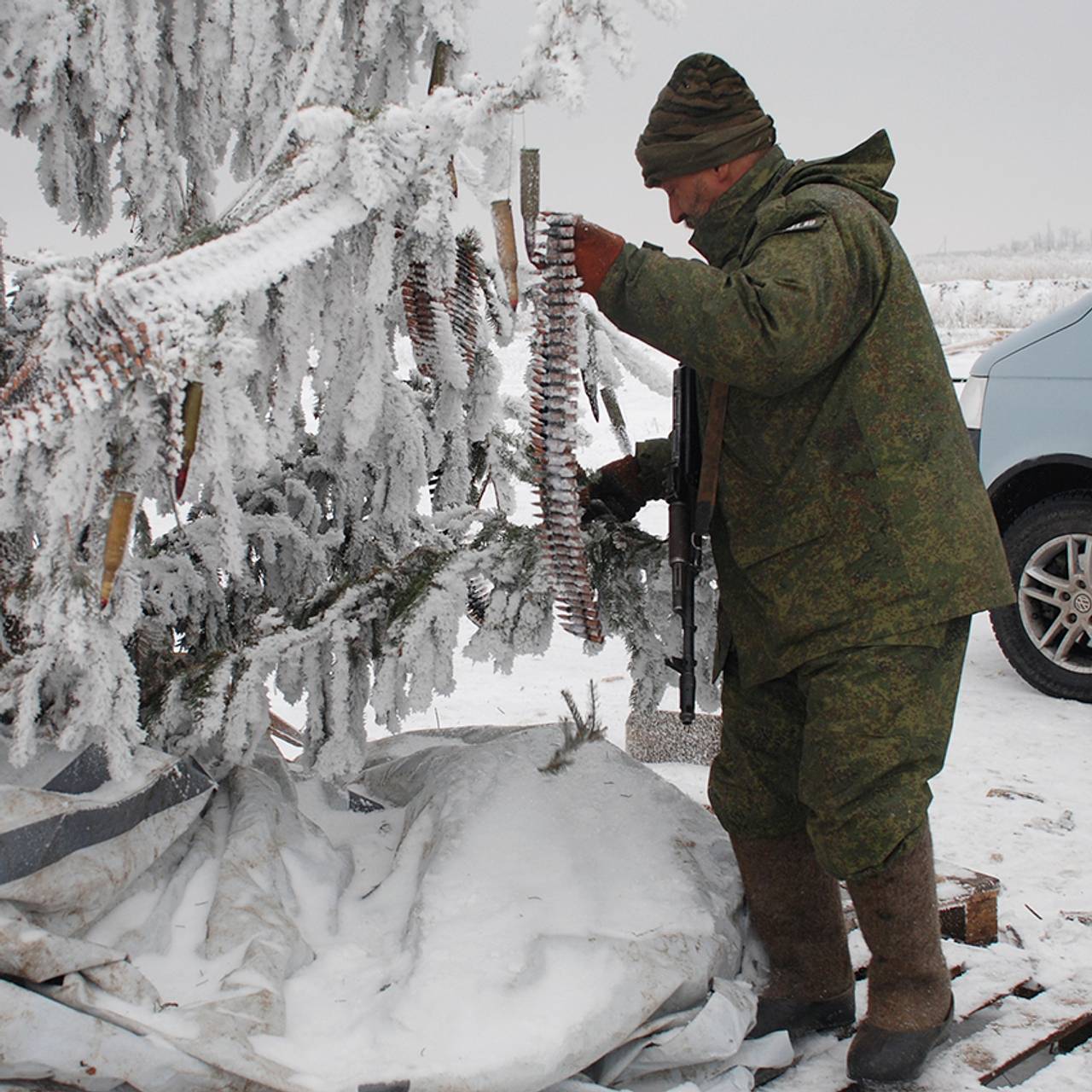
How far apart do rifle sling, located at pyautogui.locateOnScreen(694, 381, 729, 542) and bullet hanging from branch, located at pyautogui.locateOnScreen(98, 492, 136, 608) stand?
3.62ft

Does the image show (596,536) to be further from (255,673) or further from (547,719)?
(547,719)

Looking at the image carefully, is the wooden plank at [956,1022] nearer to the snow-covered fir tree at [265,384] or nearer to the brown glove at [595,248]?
the snow-covered fir tree at [265,384]

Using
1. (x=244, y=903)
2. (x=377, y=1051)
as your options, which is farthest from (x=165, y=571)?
(x=377, y=1051)

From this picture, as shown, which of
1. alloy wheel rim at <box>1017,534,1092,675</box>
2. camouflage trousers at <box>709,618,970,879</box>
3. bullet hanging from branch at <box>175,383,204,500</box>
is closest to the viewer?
bullet hanging from branch at <box>175,383,204,500</box>

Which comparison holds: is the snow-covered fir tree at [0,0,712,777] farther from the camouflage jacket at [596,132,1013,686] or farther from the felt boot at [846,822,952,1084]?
the felt boot at [846,822,952,1084]

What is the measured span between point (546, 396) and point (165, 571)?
114 cm

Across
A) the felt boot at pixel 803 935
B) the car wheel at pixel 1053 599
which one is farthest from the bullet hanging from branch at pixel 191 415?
the car wheel at pixel 1053 599

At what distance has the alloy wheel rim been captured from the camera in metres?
5.25

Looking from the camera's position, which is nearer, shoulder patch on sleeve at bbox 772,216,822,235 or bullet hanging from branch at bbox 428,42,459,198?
shoulder patch on sleeve at bbox 772,216,822,235

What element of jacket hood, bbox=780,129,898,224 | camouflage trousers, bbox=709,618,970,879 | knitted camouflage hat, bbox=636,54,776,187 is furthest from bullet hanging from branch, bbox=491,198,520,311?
camouflage trousers, bbox=709,618,970,879

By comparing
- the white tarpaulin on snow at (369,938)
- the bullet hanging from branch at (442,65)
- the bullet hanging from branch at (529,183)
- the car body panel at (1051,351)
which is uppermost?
the bullet hanging from branch at (442,65)

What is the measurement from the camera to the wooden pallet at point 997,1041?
233 centimetres

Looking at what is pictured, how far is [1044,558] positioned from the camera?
535 cm

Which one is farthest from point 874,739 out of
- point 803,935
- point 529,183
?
point 529,183
